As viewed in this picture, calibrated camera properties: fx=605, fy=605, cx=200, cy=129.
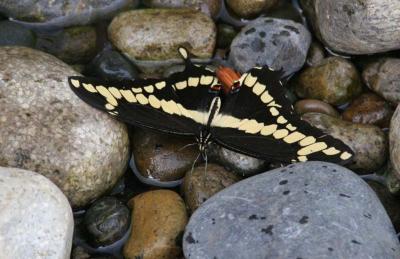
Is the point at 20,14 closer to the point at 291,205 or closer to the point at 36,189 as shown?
the point at 36,189

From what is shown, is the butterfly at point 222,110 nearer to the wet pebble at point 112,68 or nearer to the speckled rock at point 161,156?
the speckled rock at point 161,156

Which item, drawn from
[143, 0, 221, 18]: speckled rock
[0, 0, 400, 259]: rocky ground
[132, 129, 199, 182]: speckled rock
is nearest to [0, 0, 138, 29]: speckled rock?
[0, 0, 400, 259]: rocky ground

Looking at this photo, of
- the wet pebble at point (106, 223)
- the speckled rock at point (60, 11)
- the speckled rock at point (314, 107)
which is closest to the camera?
the wet pebble at point (106, 223)

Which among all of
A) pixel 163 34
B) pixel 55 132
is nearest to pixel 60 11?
pixel 163 34

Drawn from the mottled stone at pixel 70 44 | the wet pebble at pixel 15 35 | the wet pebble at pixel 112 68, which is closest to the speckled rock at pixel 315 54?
the wet pebble at pixel 112 68

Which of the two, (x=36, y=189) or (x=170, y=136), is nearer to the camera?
(x=36, y=189)

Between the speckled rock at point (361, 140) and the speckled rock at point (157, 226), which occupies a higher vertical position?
the speckled rock at point (361, 140)

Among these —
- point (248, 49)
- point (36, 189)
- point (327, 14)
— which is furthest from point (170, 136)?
point (327, 14)

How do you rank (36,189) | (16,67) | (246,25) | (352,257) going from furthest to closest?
(246,25) < (16,67) < (36,189) < (352,257)
